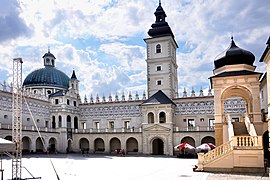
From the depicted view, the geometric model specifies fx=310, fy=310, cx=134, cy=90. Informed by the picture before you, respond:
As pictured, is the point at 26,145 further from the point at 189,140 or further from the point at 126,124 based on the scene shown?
the point at 189,140

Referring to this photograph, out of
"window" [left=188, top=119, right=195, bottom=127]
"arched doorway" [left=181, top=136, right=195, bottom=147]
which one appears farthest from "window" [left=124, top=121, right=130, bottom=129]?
"window" [left=188, top=119, right=195, bottom=127]

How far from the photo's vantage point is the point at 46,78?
5722 centimetres

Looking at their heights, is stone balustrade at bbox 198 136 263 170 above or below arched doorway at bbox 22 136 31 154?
above

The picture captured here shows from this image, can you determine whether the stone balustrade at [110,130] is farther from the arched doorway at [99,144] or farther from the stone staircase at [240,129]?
the stone staircase at [240,129]

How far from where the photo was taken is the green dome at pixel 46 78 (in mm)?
56797

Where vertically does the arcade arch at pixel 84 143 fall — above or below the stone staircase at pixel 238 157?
below

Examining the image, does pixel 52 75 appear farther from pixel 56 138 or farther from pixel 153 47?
pixel 153 47

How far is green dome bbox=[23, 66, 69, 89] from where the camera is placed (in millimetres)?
56797

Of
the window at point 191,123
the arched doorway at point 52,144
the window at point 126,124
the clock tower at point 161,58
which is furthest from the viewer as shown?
the window at point 126,124

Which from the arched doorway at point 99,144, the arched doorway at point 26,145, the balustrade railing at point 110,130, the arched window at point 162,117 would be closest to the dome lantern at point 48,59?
the balustrade railing at point 110,130

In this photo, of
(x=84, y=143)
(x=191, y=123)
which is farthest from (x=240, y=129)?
(x=84, y=143)

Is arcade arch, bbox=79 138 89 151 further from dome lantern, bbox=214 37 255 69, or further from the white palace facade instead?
dome lantern, bbox=214 37 255 69

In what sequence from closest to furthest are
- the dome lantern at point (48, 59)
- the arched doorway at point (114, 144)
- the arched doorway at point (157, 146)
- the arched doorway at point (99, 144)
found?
the arched doorway at point (157, 146)
the arched doorway at point (114, 144)
the arched doorway at point (99, 144)
the dome lantern at point (48, 59)

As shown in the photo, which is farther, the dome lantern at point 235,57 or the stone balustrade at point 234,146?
the dome lantern at point 235,57
